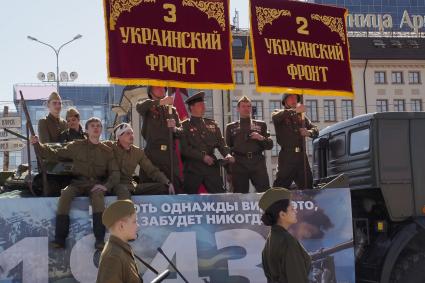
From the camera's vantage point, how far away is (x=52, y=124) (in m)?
7.76

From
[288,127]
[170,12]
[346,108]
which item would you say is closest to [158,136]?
[170,12]

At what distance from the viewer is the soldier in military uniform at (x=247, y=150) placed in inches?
312

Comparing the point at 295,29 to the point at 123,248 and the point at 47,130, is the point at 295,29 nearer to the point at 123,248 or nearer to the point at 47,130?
the point at 47,130

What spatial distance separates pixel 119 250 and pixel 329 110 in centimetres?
5201

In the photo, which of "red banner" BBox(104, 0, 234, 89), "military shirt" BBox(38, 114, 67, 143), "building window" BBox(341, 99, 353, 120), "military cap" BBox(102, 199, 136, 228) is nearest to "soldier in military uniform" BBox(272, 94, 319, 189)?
"red banner" BBox(104, 0, 234, 89)

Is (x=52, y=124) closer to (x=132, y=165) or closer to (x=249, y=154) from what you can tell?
(x=132, y=165)

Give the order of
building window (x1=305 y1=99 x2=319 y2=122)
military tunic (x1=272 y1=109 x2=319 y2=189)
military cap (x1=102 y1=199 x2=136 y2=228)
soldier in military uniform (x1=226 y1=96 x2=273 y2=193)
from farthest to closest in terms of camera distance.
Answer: building window (x1=305 y1=99 x2=319 y2=122), military tunic (x1=272 y1=109 x2=319 y2=189), soldier in military uniform (x1=226 y1=96 x2=273 y2=193), military cap (x1=102 y1=199 x2=136 y2=228)

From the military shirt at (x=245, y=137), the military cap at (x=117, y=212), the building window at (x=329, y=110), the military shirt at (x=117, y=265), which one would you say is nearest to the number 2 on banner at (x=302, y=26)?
the military shirt at (x=245, y=137)

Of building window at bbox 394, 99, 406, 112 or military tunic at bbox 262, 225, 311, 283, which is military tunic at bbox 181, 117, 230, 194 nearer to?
military tunic at bbox 262, 225, 311, 283

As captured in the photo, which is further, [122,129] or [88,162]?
[122,129]

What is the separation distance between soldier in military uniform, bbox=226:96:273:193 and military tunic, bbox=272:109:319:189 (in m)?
0.18

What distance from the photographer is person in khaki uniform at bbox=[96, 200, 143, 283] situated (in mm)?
3678

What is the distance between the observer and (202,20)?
25.3 ft

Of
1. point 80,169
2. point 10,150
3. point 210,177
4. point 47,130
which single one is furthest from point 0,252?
point 10,150
